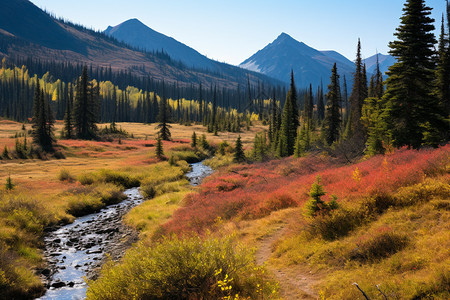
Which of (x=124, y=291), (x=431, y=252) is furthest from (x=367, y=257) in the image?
(x=124, y=291)

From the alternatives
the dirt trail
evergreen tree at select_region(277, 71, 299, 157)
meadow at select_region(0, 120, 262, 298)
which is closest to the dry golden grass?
meadow at select_region(0, 120, 262, 298)

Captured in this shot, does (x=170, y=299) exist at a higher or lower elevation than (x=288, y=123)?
lower

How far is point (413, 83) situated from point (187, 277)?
2046 centimetres

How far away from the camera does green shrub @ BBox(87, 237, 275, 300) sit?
6.55m

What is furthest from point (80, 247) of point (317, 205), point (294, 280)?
point (317, 205)

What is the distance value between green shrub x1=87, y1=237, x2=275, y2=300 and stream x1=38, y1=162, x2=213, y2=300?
382 centimetres

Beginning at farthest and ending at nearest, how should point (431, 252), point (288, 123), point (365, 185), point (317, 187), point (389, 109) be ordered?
point (288, 123) < point (389, 109) < point (365, 185) < point (317, 187) < point (431, 252)

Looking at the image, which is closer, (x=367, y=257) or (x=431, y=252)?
(x=431, y=252)

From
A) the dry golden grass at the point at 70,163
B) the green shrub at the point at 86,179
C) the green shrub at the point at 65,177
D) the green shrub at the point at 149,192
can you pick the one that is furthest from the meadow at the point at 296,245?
the green shrub at the point at 65,177

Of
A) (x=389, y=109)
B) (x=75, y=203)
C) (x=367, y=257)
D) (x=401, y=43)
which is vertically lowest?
(x=75, y=203)

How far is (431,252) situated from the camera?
6.16 m

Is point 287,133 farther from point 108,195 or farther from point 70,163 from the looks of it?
point 70,163

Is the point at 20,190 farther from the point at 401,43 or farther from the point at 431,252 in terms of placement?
the point at 401,43

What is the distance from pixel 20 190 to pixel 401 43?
32.4 m
